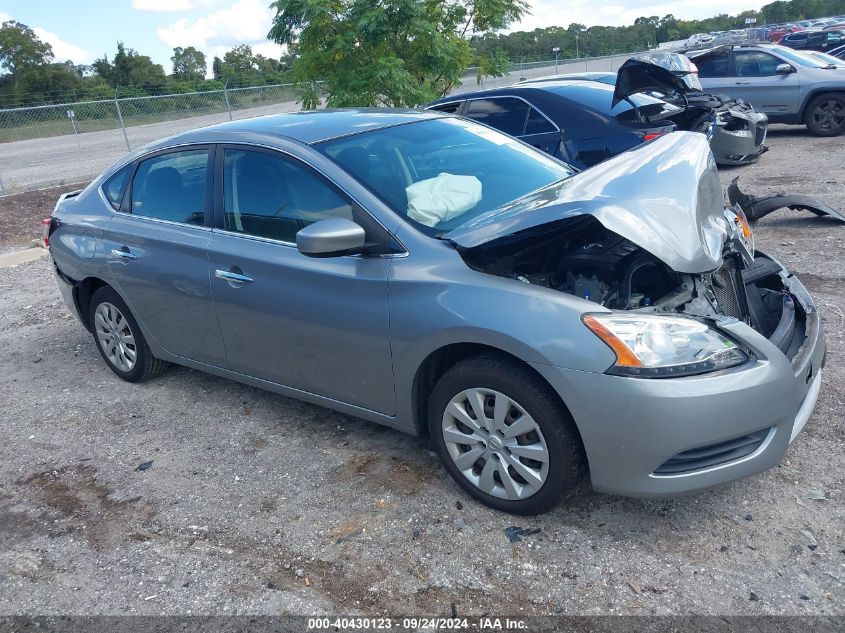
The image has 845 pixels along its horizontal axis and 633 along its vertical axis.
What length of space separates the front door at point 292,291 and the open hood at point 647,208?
0.60m

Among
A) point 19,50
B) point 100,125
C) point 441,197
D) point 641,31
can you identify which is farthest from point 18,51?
point 441,197

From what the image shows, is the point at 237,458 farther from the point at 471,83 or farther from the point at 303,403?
the point at 471,83

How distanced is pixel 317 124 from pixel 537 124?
13.7 ft

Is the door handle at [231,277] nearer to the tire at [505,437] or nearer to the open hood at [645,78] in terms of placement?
the tire at [505,437]

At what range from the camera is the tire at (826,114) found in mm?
12531

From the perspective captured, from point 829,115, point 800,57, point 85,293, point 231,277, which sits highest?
point 800,57

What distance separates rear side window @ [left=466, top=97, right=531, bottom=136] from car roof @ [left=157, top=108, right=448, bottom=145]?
139 inches

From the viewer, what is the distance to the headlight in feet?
9.09

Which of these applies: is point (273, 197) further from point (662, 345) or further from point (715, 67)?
point (715, 67)

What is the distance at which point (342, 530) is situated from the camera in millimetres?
3303

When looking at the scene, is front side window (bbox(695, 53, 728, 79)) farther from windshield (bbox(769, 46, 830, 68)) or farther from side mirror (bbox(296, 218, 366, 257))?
side mirror (bbox(296, 218, 366, 257))

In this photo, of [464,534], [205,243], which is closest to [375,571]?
[464,534]

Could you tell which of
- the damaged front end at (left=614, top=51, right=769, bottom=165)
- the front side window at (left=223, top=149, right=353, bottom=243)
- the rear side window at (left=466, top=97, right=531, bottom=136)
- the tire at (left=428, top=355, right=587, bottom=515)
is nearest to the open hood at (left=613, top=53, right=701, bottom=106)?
the damaged front end at (left=614, top=51, right=769, bottom=165)

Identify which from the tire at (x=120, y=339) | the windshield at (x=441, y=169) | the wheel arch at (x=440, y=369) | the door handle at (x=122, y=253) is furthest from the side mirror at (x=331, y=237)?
the tire at (x=120, y=339)
